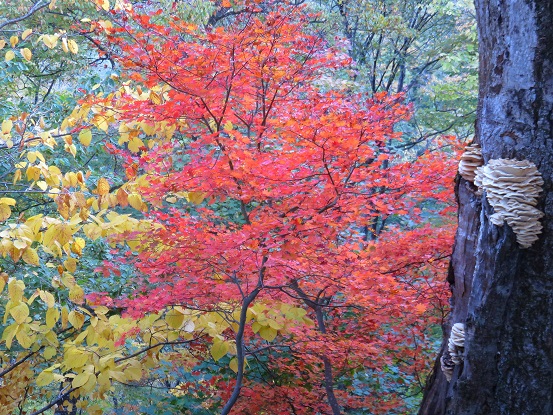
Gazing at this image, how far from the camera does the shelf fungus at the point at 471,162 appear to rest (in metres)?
2.09

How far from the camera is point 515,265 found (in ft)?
6.36

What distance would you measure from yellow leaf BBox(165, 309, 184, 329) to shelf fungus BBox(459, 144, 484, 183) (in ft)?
6.83

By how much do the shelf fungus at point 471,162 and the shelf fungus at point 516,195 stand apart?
0.14m

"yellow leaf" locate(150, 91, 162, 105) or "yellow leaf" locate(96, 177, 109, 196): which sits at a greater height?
"yellow leaf" locate(150, 91, 162, 105)

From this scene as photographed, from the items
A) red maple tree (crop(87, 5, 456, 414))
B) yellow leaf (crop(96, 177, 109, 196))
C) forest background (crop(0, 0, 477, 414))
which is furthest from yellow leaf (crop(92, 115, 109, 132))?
yellow leaf (crop(96, 177, 109, 196))

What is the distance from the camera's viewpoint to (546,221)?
6.28 ft

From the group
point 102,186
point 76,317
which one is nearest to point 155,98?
point 102,186

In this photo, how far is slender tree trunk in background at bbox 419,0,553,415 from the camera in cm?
193

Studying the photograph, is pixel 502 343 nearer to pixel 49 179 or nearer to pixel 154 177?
pixel 49 179

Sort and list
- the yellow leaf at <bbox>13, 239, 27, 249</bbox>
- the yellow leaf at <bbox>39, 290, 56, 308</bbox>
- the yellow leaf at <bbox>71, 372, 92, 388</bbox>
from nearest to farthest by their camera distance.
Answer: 1. the yellow leaf at <bbox>13, 239, 27, 249</bbox>
2. the yellow leaf at <bbox>39, 290, 56, 308</bbox>
3. the yellow leaf at <bbox>71, 372, 92, 388</bbox>

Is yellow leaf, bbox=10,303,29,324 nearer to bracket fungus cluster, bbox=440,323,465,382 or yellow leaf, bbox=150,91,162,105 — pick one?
yellow leaf, bbox=150,91,162,105

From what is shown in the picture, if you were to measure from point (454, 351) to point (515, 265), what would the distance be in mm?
427

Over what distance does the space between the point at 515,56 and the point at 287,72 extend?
7.26ft

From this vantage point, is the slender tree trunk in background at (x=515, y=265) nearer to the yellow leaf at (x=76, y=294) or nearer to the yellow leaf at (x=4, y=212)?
the yellow leaf at (x=76, y=294)
